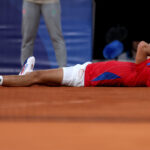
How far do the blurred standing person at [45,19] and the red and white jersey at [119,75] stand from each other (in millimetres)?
583

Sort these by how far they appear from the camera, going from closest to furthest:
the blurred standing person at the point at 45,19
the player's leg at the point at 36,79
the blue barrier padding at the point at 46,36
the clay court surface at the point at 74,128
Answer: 1. the clay court surface at the point at 74,128
2. the player's leg at the point at 36,79
3. the blurred standing person at the point at 45,19
4. the blue barrier padding at the point at 46,36

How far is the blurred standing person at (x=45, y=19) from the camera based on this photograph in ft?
5.91

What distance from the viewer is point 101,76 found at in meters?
1.23

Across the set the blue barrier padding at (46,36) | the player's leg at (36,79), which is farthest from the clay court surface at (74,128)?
the blue barrier padding at (46,36)

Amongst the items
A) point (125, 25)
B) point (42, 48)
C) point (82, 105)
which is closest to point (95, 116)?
point (82, 105)

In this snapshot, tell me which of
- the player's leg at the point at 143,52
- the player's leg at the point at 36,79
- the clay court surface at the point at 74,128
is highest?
the player's leg at the point at 143,52

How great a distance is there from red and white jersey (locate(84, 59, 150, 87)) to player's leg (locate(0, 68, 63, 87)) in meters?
0.13

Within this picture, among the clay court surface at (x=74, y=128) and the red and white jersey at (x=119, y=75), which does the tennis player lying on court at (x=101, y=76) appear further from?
the clay court surface at (x=74, y=128)

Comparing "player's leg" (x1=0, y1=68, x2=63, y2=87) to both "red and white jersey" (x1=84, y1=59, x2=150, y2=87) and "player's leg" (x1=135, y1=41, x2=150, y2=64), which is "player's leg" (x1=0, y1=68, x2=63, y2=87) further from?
"player's leg" (x1=135, y1=41, x2=150, y2=64)

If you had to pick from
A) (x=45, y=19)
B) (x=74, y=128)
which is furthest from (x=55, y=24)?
(x=74, y=128)

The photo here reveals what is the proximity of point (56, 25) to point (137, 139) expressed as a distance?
149cm

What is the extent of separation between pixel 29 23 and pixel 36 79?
707mm

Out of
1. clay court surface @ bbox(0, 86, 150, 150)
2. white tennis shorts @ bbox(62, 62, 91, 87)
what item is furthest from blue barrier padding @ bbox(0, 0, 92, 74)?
clay court surface @ bbox(0, 86, 150, 150)

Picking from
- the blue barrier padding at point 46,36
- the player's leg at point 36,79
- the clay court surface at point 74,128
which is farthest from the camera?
the blue barrier padding at point 46,36
